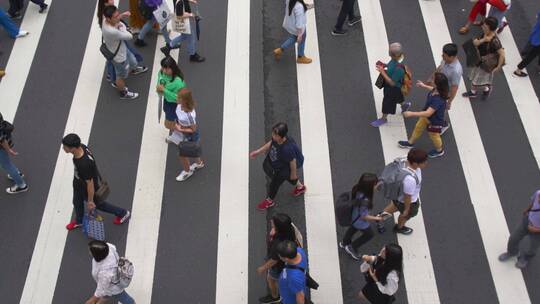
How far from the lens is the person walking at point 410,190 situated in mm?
7133

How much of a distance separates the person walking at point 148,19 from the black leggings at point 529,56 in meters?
6.53

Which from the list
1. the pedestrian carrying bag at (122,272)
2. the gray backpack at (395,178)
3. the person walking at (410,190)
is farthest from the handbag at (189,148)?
the person walking at (410,190)

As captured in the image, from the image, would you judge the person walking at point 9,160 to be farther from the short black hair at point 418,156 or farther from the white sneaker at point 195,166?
the short black hair at point 418,156

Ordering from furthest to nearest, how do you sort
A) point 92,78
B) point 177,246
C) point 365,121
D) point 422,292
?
point 92,78, point 365,121, point 177,246, point 422,292

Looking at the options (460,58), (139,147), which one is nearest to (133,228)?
(139,147)

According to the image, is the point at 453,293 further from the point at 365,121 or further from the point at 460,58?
the point at 460,58

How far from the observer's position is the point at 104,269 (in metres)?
6.68

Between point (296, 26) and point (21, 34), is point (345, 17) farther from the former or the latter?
point (21, 34)

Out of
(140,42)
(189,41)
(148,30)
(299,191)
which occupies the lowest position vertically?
(299,191)

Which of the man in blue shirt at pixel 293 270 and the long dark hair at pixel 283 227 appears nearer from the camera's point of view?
the man in blue shirt at pixel 293 270

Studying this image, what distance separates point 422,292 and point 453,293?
16.4 inches

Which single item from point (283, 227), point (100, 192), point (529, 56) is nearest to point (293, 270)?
point (283, 227)

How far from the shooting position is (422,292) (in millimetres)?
7859

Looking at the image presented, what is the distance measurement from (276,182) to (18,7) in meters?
7.20
